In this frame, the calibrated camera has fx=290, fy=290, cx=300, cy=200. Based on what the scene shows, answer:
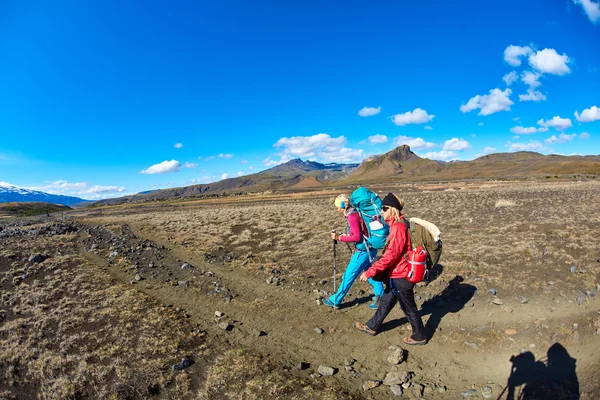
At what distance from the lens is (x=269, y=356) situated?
6691 mm

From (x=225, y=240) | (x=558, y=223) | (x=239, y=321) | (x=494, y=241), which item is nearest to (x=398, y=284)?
(x=239, y=321)

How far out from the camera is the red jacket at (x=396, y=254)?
6.02 metres

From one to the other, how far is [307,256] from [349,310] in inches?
250

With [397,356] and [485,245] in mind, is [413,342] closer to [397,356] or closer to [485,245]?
[397,356]

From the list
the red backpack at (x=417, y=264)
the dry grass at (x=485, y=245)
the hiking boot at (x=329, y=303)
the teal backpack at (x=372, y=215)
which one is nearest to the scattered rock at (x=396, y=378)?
the red backpack at (x=417, y=264)

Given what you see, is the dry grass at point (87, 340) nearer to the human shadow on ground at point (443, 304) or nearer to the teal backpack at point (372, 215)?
the teal backpack at point (372, 215)

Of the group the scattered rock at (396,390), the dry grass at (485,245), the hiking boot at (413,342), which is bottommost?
the scattered rock at (396,390)

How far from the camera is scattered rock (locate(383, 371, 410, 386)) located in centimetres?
559

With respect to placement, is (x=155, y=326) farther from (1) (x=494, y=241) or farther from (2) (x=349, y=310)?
(1) (x=494, y=241)

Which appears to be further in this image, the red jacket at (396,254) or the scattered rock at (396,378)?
the red jacket at (396,254)

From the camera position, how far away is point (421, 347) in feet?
21.7

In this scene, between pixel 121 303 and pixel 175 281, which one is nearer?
pixel 121 303

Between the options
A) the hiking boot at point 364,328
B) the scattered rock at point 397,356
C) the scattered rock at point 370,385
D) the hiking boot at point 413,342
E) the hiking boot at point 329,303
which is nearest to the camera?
the scattered rock at point 370,385

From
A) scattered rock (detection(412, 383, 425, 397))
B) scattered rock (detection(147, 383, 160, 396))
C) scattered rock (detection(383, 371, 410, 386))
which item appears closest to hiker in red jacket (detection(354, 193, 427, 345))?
scattered rock (detection(383, 371, 410, 386))
